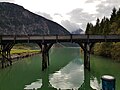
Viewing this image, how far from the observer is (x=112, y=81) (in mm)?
6562

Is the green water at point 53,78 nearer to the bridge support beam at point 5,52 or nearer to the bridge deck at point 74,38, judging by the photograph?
the bridge support beam at point 5,52

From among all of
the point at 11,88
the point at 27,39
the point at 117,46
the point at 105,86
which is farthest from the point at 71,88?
the point at 117,46

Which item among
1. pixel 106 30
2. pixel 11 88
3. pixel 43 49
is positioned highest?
pixel 106 30

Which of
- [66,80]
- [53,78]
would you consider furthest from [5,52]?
[66,80]

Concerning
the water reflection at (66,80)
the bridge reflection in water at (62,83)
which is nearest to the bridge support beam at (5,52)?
the water reflection at (66,80)

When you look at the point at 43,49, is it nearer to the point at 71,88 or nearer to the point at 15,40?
the point at 15,40

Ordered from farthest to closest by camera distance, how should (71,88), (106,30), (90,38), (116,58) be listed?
1. (106,30)
2. (116,58)
3. (90,38)
4. (71,88)

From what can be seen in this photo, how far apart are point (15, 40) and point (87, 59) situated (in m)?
14.9

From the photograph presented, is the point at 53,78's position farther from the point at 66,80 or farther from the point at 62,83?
the point at 62,83

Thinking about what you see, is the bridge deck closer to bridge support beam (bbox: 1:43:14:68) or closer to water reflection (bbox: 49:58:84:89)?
water reflection (bbox: 49:58:84:89)

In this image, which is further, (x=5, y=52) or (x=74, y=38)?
(x=5, y=52)

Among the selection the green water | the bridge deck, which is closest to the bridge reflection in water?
the green water

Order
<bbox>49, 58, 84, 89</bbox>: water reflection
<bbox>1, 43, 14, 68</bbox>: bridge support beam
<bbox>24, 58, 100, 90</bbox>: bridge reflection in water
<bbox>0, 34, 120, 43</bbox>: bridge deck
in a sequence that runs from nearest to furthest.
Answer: <bbox>24, 58, 100, 90</bbox>: bridge reflection in water → <bbox>49, 58, 84, 89</bbox>: water reflection → <bbox>0, 34, 120, 43</bbox>: bridge deck → <bbox>1, 43, 14, 68</bbox>: bridge support beam

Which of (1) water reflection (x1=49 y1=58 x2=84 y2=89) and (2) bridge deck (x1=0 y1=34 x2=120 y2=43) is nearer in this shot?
(1) water reflection (x1=49 y1=58 x2=84 y2=89)
